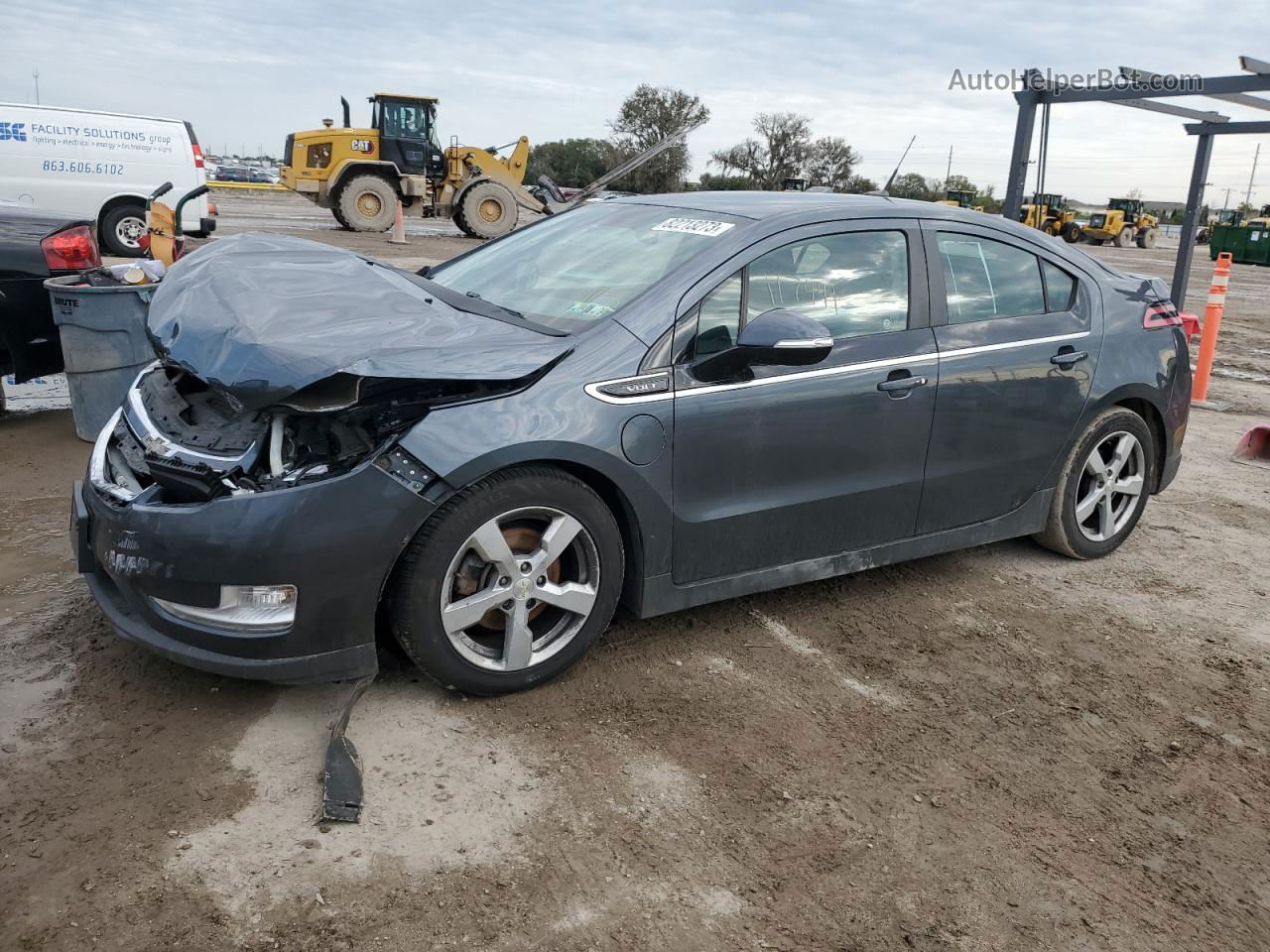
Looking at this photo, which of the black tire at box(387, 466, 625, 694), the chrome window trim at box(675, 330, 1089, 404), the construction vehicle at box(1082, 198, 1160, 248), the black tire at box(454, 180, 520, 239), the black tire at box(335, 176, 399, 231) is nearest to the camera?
the black tire at box(387, 466, 625, 694)

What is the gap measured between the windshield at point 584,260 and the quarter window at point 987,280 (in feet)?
3.14

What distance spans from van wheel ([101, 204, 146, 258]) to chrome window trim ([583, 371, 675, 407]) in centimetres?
1456

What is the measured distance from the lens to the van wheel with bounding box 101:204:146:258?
15.6 m

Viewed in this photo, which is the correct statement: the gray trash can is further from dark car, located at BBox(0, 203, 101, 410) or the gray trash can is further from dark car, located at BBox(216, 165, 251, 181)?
dark car, located at BBox(216, 165, 251, 181)

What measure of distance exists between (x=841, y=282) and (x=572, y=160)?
54.7 m

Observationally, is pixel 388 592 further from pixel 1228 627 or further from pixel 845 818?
pixel 1228 627

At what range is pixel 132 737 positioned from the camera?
9.85 feet

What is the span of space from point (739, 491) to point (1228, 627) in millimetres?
2213

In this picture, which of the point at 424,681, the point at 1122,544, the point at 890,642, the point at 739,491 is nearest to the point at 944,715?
the point at 890,642

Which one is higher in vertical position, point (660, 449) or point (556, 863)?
point (660, 449)

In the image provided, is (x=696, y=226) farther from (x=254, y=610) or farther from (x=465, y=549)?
(x=254, y=610)

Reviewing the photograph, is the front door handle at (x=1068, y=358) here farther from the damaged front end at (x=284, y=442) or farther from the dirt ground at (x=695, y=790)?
the damaged front end at (x=284, y=442)

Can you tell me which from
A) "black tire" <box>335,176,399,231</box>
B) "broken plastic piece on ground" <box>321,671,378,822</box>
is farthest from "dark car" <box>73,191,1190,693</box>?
"black tire" <box>335,176,399,231</box>

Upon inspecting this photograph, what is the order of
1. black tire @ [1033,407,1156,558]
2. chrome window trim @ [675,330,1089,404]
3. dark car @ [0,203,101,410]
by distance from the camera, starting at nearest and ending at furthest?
1. chrome window trim @ [675,330,1089,404]
2. black tire @ [1033,407,1156,558]
3. dark car @ [0,203,101,410]
